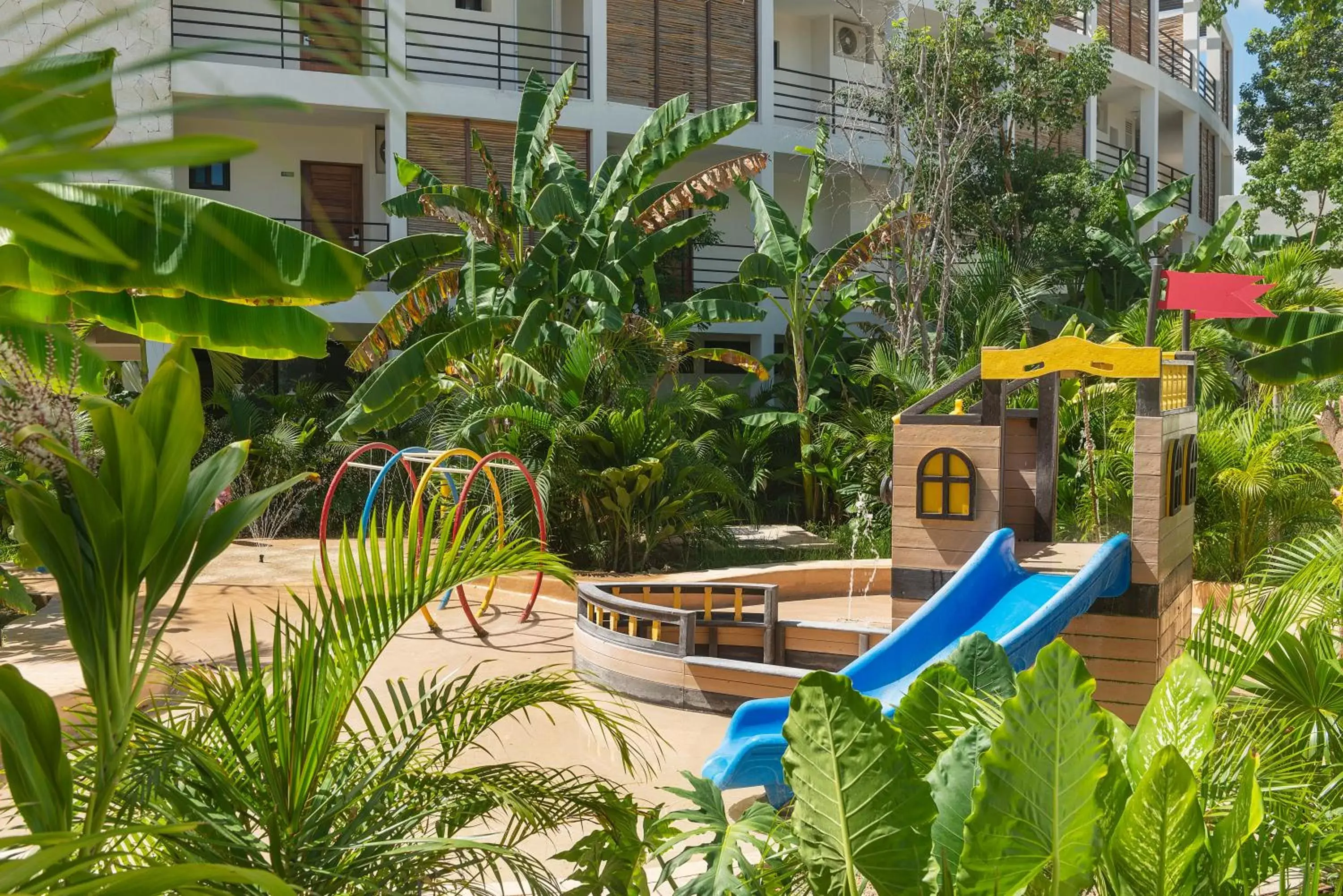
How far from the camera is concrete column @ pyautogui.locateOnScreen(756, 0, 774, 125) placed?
20.8 meters

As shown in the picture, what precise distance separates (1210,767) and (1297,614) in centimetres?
106

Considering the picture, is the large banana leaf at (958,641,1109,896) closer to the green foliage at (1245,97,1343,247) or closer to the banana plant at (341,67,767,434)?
the banana plant at (341,67,767,434)

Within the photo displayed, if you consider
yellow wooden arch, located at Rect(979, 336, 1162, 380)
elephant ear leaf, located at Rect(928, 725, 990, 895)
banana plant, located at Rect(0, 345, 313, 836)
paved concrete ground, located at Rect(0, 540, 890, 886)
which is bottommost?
paved concrete ground, located at Rect(0, 540, 890, 886)

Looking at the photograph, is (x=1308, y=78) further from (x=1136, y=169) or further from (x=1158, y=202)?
(x=1158, y=202)

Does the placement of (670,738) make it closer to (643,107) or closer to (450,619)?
(450,619)

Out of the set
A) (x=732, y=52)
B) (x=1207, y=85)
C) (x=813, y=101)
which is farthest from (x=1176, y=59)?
(x=732, y=52)

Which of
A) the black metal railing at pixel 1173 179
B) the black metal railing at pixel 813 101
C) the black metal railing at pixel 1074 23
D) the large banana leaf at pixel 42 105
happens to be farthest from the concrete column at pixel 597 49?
the large banana leaf at pixel 42 105

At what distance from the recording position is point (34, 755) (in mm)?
2168

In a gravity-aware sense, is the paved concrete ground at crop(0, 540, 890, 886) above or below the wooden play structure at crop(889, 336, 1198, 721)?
below

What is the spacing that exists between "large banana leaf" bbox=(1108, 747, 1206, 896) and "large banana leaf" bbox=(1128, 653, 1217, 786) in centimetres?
21

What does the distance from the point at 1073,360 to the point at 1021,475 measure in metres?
1.36

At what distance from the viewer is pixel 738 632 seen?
8.90 meters

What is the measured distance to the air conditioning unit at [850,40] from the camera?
78.1ft

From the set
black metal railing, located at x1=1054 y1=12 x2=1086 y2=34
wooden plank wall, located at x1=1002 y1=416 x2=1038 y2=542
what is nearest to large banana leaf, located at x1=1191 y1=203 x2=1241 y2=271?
black metal railing, located at x1=1054 y1=12 x2=1086 y2=34
